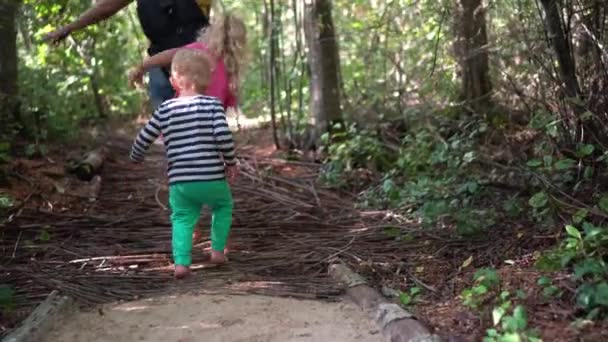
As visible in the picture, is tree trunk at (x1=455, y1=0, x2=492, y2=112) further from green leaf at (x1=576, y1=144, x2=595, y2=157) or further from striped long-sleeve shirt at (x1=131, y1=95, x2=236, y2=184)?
striped long-sleeve shirt at (x1=131, y1=95, x2=236, y2=184)

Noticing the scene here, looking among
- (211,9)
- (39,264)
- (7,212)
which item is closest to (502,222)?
(211,9)

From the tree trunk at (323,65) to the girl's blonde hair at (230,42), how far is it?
352 cm

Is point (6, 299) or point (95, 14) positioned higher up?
point (95, 14)

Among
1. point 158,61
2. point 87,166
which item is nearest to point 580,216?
point 158,61

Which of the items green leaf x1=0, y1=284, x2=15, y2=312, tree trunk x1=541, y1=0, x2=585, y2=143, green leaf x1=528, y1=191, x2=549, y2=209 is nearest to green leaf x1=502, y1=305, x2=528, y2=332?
green leaf x1=528, y1=191, x2=549, y2=209

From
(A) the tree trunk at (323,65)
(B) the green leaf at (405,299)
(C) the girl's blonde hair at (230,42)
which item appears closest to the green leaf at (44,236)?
(C) the girl's blonde hair at (230,42)

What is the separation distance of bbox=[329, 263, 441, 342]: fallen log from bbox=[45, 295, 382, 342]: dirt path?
0.20ft

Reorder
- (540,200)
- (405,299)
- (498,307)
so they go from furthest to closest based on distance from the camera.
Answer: (540,200) → (405,299) → (498,307)

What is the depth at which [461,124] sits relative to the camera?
6906mm

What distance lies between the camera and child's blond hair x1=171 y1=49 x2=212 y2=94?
4.62m

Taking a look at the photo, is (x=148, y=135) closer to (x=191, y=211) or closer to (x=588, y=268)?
(x=191, y=211)

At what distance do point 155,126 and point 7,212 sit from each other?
1.67m

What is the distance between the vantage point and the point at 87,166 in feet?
24.1

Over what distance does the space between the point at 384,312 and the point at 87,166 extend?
4714 millimetres
